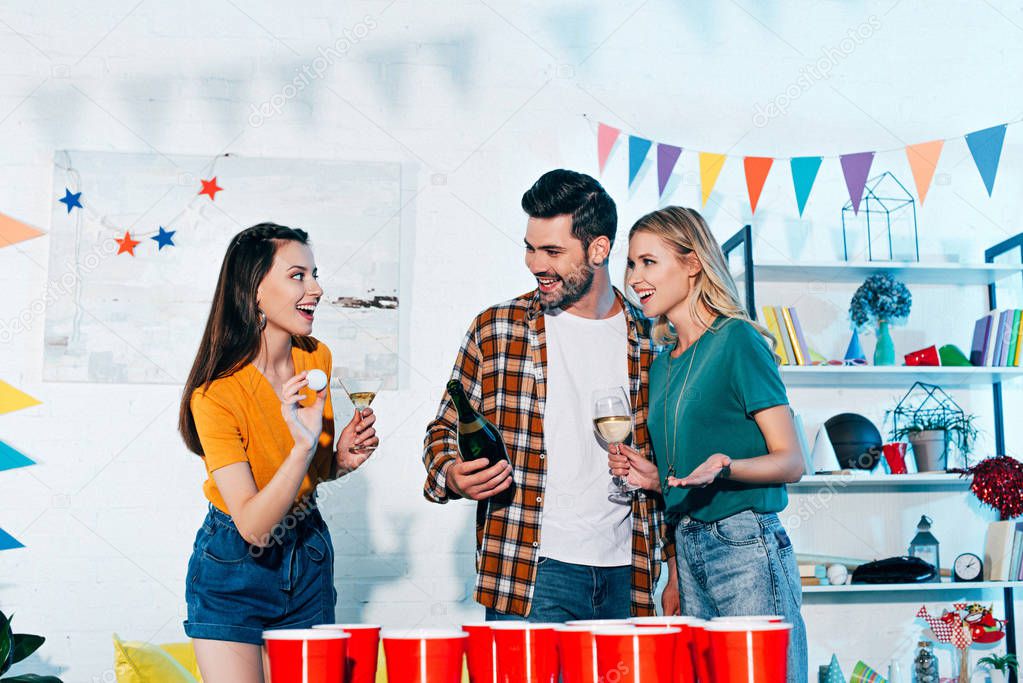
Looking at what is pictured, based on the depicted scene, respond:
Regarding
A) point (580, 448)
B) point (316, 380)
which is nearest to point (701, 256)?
point (580, 448)

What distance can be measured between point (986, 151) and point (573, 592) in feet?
7.93

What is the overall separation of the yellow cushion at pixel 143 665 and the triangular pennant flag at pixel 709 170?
2.45 meters

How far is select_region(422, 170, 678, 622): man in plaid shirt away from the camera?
7.02 feet

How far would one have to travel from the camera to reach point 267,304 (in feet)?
6.51

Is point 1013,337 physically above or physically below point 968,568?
above

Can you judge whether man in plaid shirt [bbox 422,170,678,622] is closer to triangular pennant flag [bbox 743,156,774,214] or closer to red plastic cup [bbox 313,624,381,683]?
red plastic cup [bbox 313,624,381,683]

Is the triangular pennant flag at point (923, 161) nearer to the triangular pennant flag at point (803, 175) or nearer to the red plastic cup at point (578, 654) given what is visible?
the triangular pennant flag at point (803, 175)

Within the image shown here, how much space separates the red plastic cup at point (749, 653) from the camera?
1.00 metres

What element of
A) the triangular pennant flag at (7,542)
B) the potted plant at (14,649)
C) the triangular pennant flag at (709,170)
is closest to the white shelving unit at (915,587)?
the triangular pennant flag at (709,170)

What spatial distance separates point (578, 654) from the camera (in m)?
1.06

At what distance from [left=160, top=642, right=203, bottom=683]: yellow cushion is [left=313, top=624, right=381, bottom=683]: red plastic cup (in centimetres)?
216

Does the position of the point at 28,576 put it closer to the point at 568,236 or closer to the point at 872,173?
the point at 568,236

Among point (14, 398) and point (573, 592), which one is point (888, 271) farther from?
point (14, 398)

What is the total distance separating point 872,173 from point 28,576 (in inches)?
137
